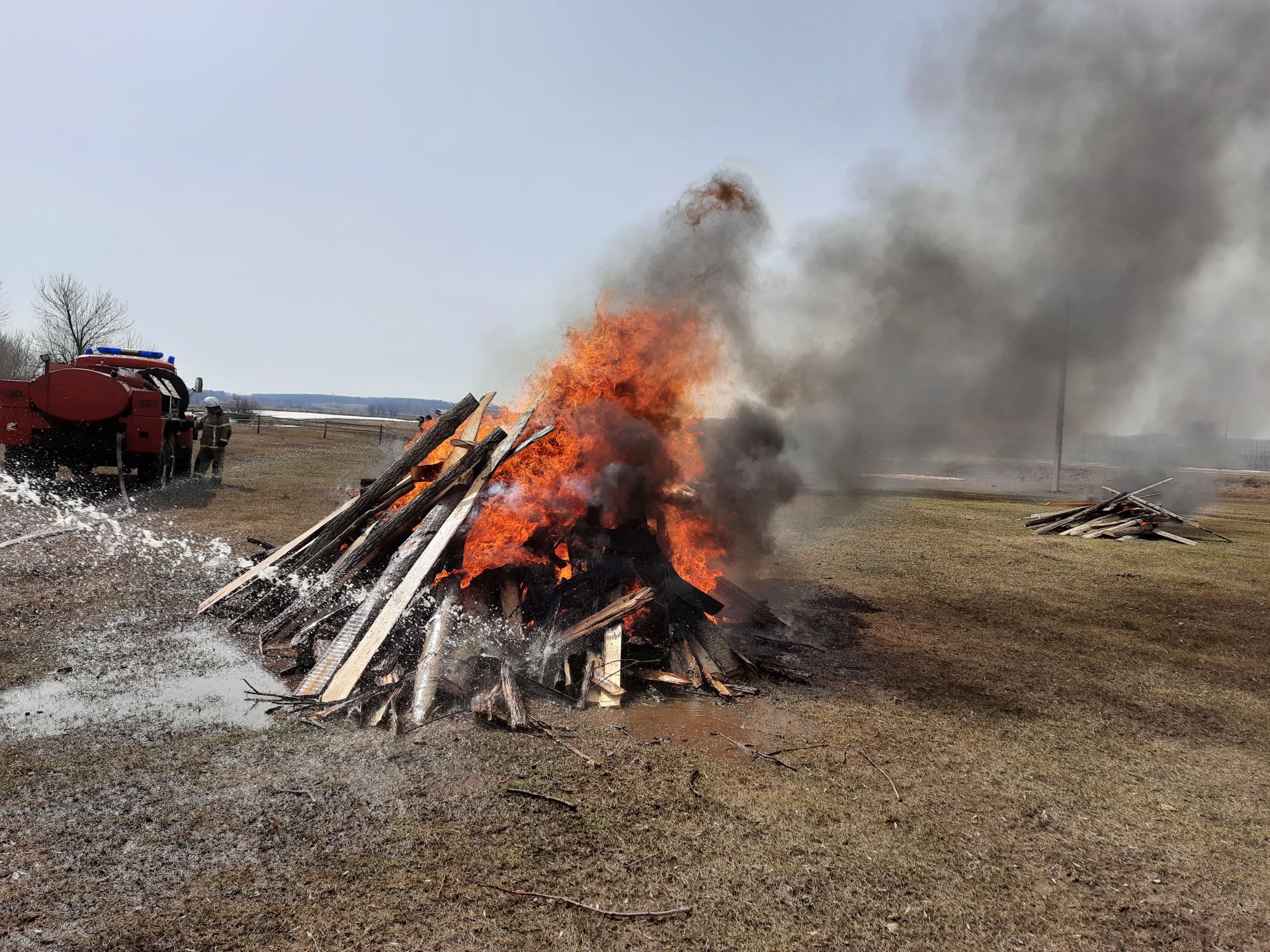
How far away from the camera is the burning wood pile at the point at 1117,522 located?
1911 centimetres

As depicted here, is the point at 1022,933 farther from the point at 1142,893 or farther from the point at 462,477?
the point at 462,477

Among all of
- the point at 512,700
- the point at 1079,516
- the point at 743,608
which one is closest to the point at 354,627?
the point at 512,700

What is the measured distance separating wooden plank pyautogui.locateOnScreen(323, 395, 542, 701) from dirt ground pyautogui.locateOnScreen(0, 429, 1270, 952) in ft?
2.24

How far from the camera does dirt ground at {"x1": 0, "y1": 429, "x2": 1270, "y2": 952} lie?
134 inches

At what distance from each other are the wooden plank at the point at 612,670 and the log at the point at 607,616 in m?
0.09

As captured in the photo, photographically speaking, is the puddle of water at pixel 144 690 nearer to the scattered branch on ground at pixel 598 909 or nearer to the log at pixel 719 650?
the scattered branch on ground at pixel 598 909

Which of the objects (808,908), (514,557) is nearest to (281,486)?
(514,557)

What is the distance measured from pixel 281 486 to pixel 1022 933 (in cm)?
1914

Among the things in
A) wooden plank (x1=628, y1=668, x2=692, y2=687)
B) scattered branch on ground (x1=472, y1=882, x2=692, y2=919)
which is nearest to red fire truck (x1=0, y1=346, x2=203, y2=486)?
wooden plank (x1=628, y1=668, x2=692, y2=687)

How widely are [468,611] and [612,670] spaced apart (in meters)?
1.71

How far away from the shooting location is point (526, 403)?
10.2m

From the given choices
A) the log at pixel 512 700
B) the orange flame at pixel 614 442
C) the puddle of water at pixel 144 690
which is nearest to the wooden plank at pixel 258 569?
the puddle of water at pixel 144 690

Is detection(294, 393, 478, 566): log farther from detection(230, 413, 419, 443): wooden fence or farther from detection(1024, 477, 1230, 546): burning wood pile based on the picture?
detection(230, 413, 419, 443): wooden fence

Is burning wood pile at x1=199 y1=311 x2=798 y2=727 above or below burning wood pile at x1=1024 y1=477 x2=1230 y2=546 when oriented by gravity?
above
